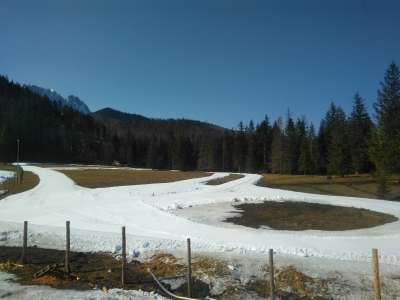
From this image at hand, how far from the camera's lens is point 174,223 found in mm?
22125

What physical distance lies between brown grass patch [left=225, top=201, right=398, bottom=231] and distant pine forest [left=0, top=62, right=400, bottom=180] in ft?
43.1

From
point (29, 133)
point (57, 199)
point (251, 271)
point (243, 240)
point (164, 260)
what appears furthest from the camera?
point (29, 133)

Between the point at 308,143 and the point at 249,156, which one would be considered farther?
the point at 249,156

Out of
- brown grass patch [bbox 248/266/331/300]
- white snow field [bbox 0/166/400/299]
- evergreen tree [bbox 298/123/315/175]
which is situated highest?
evergreen tree [bbox 298/123/315/175]

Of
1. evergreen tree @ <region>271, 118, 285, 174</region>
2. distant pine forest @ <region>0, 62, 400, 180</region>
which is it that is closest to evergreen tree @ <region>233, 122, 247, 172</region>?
distant pine forest @ <region>0, 62, 400, 180</region>

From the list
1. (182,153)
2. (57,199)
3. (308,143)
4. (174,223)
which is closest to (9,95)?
(182,153)

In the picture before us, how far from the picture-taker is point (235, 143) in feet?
371

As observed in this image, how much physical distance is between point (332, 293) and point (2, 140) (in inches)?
4210

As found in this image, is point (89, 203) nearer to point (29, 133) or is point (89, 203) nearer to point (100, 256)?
point (100, 256)

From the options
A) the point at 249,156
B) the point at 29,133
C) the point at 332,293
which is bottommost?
the point at 332,293

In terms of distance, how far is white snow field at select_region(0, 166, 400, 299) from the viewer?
15.8m

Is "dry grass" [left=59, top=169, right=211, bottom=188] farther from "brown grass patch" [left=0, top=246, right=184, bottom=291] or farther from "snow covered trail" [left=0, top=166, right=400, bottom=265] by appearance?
"brown grass patch" [left=0, top=246, right=184, bottom=291]

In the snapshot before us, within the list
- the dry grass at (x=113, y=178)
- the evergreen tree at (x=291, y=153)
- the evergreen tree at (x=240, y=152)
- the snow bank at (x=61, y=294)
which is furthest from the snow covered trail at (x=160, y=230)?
the evergreen tree at (x=240, y=152)

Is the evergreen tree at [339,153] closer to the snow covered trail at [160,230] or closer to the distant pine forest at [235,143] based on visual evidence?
the distant pine forest at [235,143]
